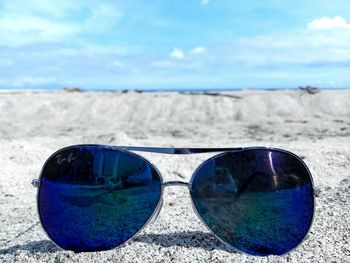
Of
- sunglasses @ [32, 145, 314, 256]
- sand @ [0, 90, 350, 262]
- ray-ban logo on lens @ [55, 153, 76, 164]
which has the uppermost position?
ray-ban logo on lens @ [55, 153, 76, 164]

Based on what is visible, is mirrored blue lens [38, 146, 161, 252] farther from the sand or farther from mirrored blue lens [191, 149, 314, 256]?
Answer: mirrored blue lens [191, 149, 314, 256]

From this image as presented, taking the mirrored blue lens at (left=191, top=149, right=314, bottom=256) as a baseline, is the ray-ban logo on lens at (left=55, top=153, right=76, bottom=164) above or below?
above

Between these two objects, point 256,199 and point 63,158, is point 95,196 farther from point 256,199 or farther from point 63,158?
point 256,199

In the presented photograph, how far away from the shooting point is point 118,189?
1905 mm

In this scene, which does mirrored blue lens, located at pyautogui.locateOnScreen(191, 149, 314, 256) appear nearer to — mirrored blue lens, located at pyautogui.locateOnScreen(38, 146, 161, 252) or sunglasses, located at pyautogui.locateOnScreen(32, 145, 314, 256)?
sunglasses, located at pyautogui.locateOnScreen(32, 145, 314, 256)

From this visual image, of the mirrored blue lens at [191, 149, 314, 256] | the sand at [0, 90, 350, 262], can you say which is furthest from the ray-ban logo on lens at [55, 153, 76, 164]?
the mirrored blue lens at [191, 149, 314, 256]

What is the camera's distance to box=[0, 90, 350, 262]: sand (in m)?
1.87

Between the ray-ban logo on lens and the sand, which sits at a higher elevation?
the ray-ban logo on lens

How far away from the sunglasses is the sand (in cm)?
8

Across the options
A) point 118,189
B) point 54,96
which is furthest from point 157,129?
point 118,189

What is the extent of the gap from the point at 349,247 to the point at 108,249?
1.05 metres

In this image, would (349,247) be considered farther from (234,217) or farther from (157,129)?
(157,129)

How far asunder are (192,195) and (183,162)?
8.62ft

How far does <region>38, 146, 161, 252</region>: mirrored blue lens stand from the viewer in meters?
1.87
